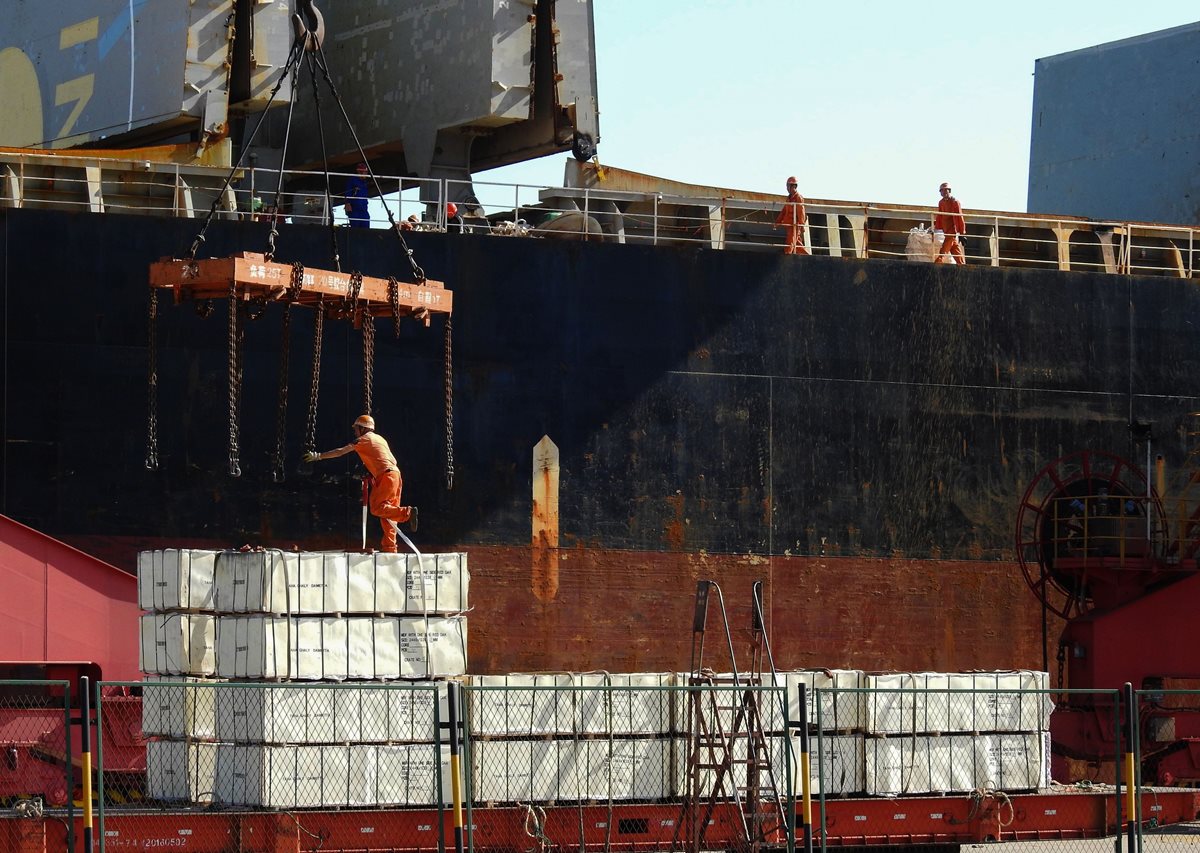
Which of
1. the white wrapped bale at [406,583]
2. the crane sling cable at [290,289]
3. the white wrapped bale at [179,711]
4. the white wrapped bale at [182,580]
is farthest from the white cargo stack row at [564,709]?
the crane sling cable at [290,289]

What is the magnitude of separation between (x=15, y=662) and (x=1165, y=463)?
1355 cm

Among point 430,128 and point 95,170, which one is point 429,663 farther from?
point 430,128

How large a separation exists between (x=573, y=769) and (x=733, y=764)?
1262 mm

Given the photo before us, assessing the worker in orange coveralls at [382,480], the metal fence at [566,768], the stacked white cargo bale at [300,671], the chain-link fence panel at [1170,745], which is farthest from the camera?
the chain-link fence panel at [1170,745]

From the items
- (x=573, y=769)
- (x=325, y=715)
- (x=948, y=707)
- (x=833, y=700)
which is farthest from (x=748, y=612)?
(x=325, y=715)

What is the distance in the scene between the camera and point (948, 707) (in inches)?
545

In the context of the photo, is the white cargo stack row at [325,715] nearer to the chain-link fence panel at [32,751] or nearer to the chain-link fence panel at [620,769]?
the chain-link fence panel at [620,769]

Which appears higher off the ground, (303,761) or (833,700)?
(833,700)

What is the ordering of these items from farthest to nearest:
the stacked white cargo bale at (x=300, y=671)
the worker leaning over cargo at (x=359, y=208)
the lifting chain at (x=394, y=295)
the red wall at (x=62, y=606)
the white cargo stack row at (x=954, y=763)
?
the worker leaning over cargo at (x=359, y=208) → the red wall at (x=62, y=606) → the lifting chain at (x=394, y=295) → the white cargo stack row at (x=954, y=763) → the stacked white cargo bale at (x=300, y=671)

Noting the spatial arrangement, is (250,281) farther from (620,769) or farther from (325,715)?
(620,769)

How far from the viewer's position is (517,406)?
17.9 metres

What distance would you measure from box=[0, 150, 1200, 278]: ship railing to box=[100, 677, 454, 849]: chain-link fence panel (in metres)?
6.26

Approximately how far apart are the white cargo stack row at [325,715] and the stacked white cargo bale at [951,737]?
3.70m

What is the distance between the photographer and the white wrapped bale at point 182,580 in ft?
42.3
